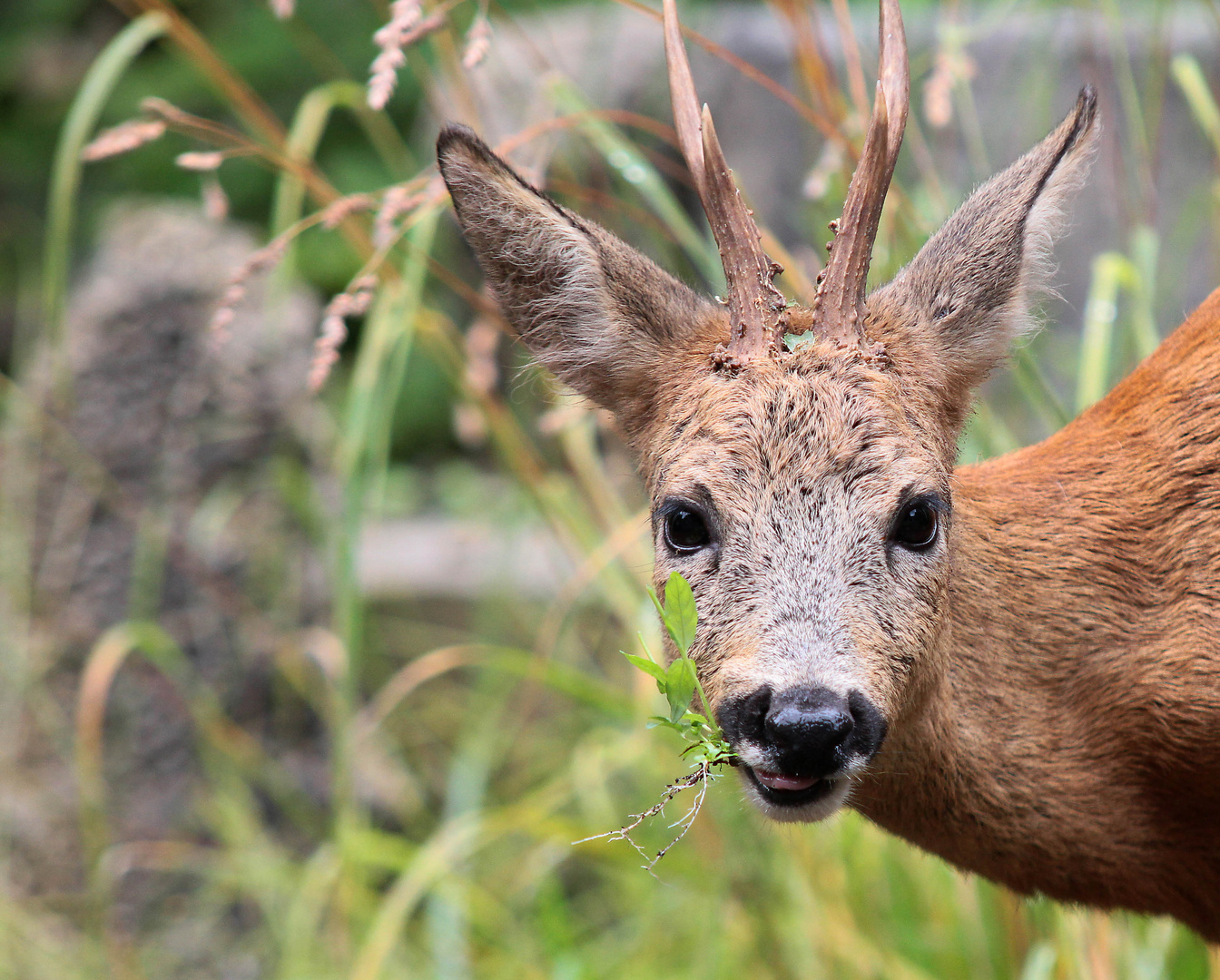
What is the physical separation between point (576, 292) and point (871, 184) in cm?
71

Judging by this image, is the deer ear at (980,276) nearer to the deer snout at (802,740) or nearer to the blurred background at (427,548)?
the blurred background at (427,548)

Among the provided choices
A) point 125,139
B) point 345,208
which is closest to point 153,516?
point 125,139

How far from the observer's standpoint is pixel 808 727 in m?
1.88

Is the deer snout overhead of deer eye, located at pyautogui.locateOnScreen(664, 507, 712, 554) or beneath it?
beneath

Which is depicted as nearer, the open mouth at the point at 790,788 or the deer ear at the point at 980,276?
the open mouth at the point at 790,788

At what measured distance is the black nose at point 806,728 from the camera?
1.88m

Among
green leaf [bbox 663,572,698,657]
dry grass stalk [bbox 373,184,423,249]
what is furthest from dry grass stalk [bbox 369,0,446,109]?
green leaf [bbox 663,572,698,657]

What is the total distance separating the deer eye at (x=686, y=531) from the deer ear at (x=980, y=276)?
0.54 meters

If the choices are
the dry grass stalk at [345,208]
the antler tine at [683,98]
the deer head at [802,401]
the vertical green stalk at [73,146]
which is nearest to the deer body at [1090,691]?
the deer head at [802,401]

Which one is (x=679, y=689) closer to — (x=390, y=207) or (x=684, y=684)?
(x=684, y=684)

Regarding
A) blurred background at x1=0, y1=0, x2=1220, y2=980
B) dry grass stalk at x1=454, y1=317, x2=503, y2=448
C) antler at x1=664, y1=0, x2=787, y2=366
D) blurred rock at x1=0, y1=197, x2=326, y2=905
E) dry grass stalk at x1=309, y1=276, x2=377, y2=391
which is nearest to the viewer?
antler at x1=664, y1=0, x2=787, y2=366

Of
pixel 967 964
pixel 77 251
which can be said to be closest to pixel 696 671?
pixel 967 964

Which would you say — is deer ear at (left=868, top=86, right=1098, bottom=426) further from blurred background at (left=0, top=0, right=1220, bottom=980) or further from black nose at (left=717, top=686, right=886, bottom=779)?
black nose at (left=717, top=686, right=886, bottom=779)

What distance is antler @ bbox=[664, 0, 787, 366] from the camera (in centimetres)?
223
